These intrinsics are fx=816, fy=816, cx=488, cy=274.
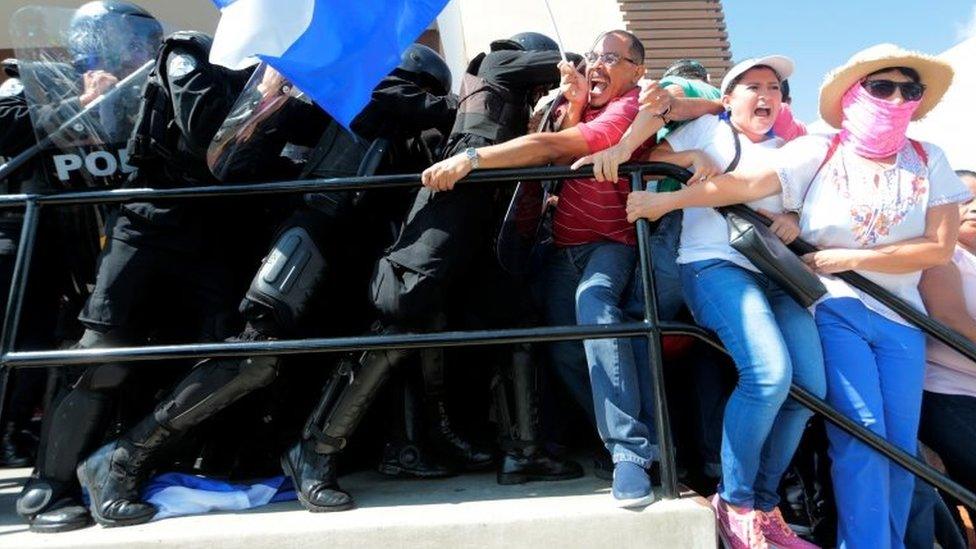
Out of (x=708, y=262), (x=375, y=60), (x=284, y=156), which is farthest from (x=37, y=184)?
(x=708, y=262)

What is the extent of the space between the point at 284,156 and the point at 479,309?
3.19ft

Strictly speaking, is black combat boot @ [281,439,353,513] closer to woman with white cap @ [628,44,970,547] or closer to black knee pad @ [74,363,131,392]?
black knee pad @ [74,363,131,392]

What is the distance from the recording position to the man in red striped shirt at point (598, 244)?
2.55 meters

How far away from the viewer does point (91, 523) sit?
2.56m

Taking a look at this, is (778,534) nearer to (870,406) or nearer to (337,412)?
(870,406)

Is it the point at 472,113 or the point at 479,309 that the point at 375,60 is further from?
the point at 479,309

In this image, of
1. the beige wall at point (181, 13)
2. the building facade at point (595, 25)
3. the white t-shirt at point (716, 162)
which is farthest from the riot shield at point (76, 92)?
the building facade at point (595, 25)

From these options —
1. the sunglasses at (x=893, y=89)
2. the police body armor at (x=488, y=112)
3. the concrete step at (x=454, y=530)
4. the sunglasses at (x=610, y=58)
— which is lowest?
the concrete step at (x=454, y=530)

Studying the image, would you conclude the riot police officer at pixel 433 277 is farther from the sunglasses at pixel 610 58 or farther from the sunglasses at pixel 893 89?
the sunglasses at pixel 893 89

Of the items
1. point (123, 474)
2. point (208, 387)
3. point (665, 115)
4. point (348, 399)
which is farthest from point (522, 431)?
point (123, 474)

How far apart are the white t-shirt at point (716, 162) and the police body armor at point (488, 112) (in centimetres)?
56

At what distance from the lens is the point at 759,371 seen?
2414mm

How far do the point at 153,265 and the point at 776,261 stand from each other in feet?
6.75

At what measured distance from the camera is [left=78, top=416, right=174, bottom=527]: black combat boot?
98.4 inches
